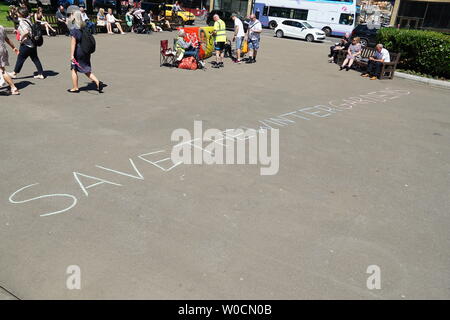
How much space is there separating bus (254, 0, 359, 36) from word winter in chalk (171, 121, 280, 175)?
97.1ft

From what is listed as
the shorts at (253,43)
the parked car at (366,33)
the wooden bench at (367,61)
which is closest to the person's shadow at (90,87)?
the shorts at (253,43)

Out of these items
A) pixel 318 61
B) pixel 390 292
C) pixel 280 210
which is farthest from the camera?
pixel 318 61

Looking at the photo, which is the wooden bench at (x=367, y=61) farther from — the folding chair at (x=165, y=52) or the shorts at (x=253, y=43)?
the folding chair at (x=165, y=52)

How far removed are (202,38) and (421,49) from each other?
28.9 ft

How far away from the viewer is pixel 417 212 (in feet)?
16.2

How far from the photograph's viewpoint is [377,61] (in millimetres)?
13898

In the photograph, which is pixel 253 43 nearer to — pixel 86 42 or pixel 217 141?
pixel 86 42

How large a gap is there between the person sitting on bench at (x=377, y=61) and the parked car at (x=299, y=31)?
14.8 meters

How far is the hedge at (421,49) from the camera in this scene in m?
13.7

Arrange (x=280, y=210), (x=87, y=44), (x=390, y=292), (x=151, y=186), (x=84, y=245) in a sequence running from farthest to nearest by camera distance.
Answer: (x=87, y=44), (x=151, y=186), (x=280, y=210), (x=84, y=245), (x=390, y=292)

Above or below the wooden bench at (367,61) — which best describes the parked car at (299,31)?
above

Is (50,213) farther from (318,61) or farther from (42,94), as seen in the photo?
(318,61)

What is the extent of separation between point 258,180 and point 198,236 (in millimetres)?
1712
